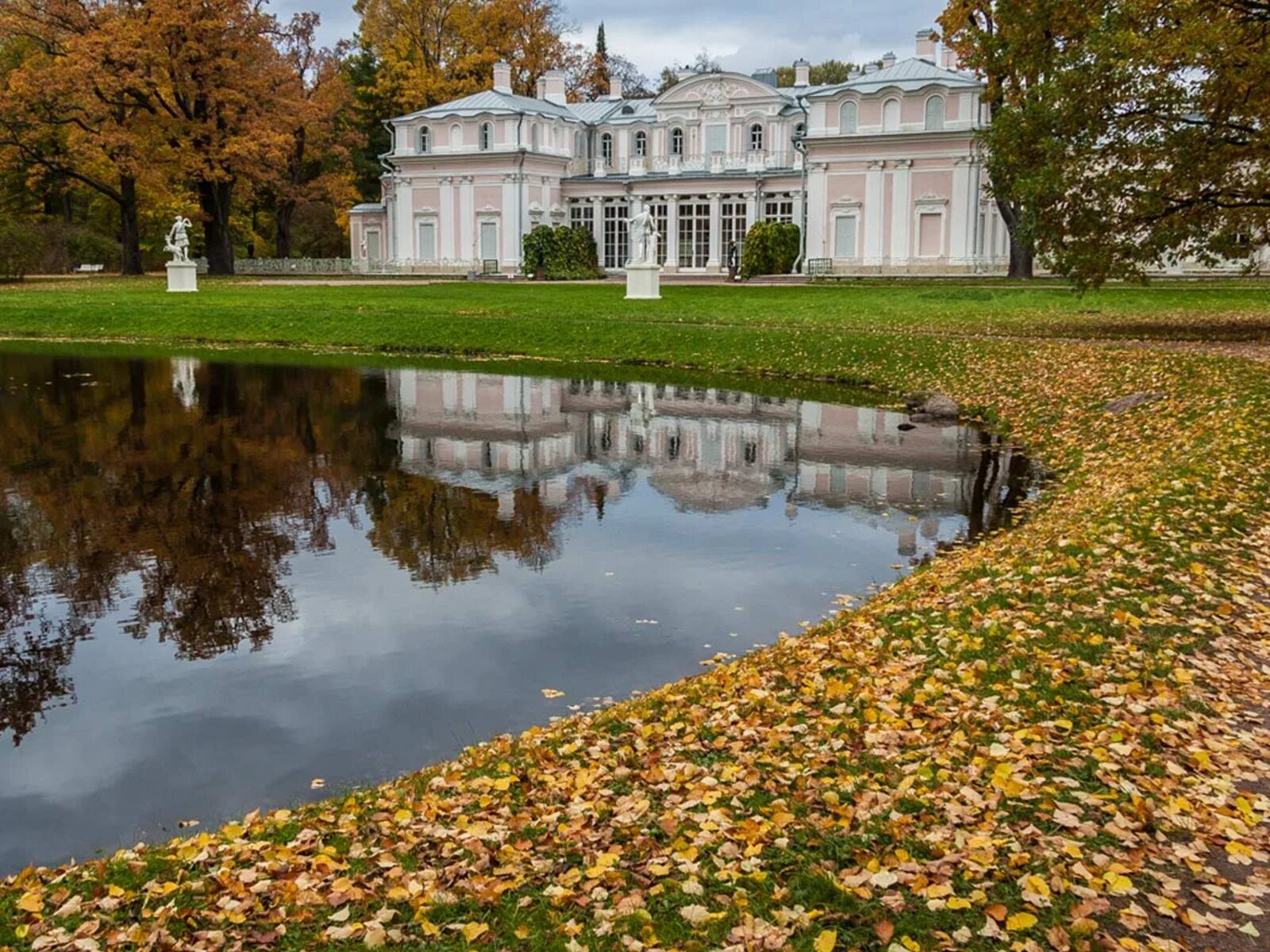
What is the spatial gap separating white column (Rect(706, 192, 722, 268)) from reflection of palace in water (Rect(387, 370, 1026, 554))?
97.7 feet

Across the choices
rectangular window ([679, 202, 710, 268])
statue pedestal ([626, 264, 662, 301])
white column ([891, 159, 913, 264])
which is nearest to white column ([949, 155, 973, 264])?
white column ([891, 159, 913, 264])

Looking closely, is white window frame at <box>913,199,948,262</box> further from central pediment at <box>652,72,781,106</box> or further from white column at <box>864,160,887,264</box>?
central pediment at <box>652,72,781,106</box>

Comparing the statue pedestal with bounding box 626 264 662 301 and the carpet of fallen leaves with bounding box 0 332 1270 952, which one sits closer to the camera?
the carpet of fallen leaves with bounding box 0 332 1270 952

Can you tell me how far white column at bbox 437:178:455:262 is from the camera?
50719mm

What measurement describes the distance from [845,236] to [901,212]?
2186 mm

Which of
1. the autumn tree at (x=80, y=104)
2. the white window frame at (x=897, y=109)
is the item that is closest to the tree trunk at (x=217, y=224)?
the autumn tree at (x=80, y=104)

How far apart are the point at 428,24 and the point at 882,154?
24572 mm

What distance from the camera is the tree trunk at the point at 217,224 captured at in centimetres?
4919

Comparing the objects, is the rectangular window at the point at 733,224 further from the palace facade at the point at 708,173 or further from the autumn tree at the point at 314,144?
the autumn tree at the point at 314,144

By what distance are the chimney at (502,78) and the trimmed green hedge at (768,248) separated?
1332cm

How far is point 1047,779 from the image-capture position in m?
5.04

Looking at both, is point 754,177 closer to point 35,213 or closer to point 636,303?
point 636,303

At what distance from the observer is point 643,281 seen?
103ft

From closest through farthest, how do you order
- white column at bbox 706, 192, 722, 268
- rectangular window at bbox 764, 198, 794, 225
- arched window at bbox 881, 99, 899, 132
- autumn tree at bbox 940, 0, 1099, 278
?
autumn tree at bbox 940, 0, 1099, 278 → arched window at bbox 881, 99, 899, 132 → rectangular window at bbox 764, 198, 794, 225 → white column at bbox 706, 192, 722, 268
